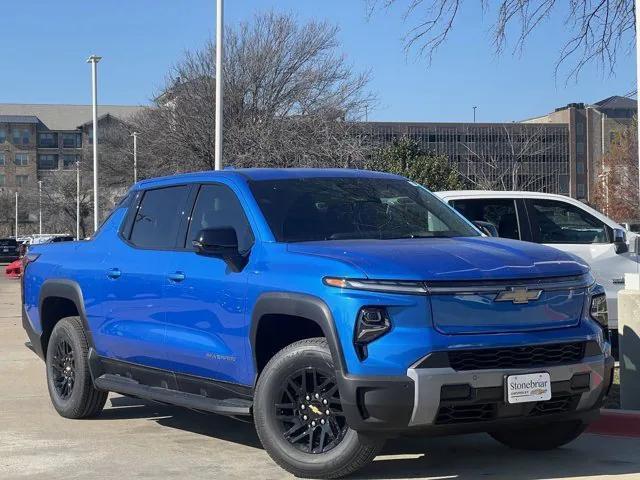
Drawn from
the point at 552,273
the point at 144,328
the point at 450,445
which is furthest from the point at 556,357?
the point at 144,328

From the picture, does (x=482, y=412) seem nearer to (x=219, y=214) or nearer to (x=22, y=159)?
(x=219, y=214)

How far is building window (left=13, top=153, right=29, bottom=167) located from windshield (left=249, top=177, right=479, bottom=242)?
12822 centimetres

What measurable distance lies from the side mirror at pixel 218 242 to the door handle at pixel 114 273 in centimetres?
128

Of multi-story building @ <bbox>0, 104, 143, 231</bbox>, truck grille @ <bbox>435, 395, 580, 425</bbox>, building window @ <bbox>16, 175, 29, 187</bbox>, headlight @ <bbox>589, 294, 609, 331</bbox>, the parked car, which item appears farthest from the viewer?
multi-story building @ <bbox>0, 104, 143, 231</bbox>

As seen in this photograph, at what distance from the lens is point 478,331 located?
18.5 feet

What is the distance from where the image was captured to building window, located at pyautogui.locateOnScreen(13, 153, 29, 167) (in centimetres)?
12912

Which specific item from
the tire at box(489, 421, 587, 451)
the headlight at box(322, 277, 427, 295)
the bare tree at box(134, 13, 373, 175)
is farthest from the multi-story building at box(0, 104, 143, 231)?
the headlight at box(322, 277, 427, 295)

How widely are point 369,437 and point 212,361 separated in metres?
1.37

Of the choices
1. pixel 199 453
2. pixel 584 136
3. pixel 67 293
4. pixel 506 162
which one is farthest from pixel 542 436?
pixel 584 136

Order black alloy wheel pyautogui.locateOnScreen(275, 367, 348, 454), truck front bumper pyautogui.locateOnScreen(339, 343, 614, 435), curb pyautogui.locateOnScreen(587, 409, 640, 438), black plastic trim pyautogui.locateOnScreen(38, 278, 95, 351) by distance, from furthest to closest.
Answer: black plastic trim pyautogui.locateOnScreen(38, 278, 95, 351)
curb pyautogui.locateOnScreen(587, 409, 640, 438)
black alloy wheel pyautogui.locateOnScreen(275, 367, 348, 454)
truck front bumper pyautogui.locateOnScreen(339, 343, 614, 435)

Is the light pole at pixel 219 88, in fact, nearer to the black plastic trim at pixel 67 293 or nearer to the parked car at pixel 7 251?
the black plastic trim at pixel 67 293

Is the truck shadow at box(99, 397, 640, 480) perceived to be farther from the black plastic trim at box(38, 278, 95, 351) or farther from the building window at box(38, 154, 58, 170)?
the building window at box(38, 154, 58, 170)

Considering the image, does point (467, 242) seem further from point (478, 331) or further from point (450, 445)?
point (450, 445)

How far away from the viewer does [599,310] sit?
6.30 m
